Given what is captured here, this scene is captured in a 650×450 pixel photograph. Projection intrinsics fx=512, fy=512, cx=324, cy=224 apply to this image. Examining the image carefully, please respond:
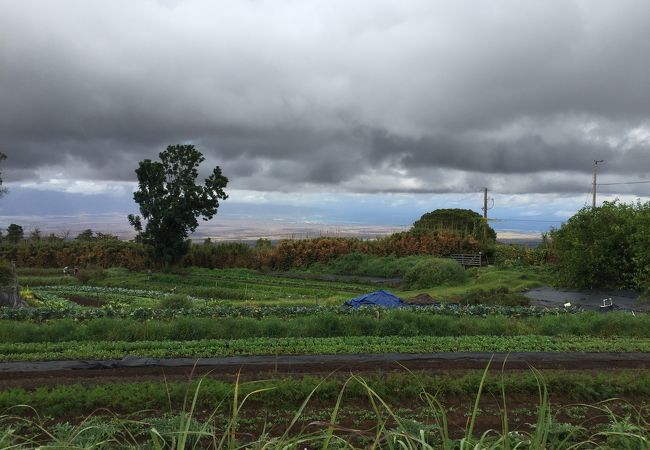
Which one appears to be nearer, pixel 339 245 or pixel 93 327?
pixel 93 327

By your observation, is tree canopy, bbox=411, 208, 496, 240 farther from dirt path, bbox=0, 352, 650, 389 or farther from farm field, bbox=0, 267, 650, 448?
dirt path, bbox=0, 352, 650, 389

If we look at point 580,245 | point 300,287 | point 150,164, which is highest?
point 150,164

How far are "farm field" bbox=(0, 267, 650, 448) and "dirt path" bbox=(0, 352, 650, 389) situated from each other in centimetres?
4

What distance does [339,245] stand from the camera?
42.4m

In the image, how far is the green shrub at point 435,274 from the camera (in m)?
29.9

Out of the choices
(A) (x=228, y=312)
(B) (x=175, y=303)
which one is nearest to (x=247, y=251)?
(B) (x=175, y=303)

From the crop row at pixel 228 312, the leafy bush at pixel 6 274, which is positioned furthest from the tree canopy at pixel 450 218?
the leafy bush at pixel 6 274

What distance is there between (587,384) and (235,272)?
33355 mm

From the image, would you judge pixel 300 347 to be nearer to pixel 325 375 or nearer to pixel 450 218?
pixel 325 375

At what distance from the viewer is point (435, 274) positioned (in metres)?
30.1

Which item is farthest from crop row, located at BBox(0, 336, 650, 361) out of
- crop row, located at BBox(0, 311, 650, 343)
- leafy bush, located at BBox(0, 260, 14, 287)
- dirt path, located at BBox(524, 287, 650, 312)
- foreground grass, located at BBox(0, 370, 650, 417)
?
leafy bush, located at BBox(0, 260, 14, 287)

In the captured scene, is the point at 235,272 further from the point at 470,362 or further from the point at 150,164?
the point at 470,362

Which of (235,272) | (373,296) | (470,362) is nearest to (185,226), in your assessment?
(235,272)

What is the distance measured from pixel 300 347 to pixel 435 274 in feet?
65.6
